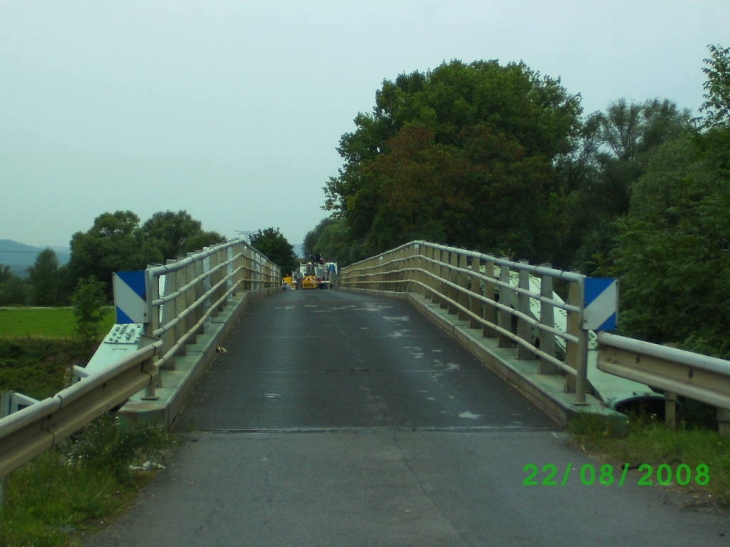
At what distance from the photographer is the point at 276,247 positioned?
428 ft

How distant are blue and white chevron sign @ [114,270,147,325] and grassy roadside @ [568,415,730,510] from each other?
3699 millimetres

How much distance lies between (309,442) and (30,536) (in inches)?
112

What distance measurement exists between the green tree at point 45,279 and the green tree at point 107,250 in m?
9.89

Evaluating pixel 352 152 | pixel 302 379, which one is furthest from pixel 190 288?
pixel 352 152

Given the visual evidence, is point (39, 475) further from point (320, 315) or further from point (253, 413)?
point (320, 315)

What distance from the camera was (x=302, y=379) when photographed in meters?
9.75

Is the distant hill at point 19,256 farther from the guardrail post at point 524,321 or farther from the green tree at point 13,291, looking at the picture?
the guardrail post at point 524,321

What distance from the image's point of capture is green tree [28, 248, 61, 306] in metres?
112

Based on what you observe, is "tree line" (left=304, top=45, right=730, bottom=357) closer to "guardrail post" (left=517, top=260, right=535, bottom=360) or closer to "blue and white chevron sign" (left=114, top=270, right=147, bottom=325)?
"guardrail post" (left=517, top=260, right=535, bottom=360)

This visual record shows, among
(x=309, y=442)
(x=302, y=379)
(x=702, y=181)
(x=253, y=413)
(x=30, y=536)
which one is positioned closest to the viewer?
(x=30, y=536)

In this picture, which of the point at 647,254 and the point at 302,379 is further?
the point at 647,254

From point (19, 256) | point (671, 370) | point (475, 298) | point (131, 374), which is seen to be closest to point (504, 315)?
point (475, 298)

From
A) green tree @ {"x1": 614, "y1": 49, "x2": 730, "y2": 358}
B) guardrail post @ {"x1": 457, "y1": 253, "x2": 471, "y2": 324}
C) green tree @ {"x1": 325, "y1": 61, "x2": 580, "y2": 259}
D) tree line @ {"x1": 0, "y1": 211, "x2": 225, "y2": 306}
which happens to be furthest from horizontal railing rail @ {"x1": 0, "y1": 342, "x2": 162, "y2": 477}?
tree line @ {"x1": 0, "y1": 211, "x2": 225, "y2": 306}

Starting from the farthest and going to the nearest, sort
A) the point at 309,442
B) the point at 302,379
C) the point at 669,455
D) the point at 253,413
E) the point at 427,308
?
1. the point at 427,308
2. the point at 302,379
3. the point at 253,413
4. the point at 309,442
5. the point at 669,455
